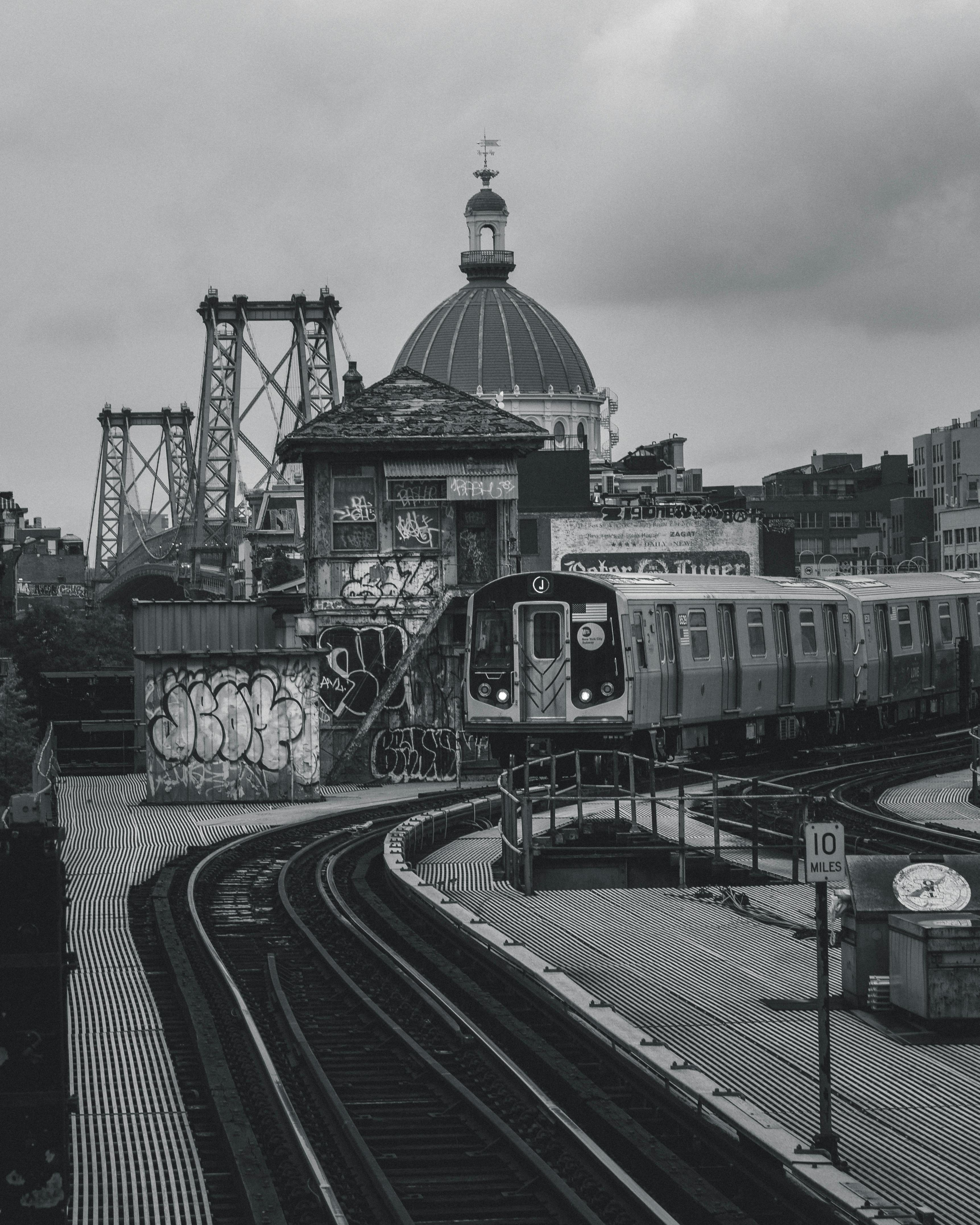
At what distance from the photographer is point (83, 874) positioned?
851 inches

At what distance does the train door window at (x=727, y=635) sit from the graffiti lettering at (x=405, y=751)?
228 inches

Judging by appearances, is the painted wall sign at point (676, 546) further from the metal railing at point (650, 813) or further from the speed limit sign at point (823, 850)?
the speed limit sign at point (823, 850)

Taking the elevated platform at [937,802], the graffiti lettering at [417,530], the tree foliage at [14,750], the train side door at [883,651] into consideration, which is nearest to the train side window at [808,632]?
the train side door at [883,651]

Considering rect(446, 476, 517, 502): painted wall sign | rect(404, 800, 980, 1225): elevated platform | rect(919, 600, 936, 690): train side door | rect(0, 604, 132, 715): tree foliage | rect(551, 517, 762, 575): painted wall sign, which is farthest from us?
rect(0, 604, 132, 715): tree foliage

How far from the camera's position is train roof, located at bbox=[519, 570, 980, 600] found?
29.1 meters

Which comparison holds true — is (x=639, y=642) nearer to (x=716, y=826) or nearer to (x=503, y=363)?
(x=716, y=826)

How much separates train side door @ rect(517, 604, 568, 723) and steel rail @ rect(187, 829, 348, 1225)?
9877 mm

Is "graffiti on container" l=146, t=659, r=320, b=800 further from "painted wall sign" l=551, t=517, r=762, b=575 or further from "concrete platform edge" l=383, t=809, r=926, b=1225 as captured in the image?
"painted wall sign" l=551, t=517, r=762, b=575

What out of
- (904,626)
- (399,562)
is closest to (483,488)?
(399,562)

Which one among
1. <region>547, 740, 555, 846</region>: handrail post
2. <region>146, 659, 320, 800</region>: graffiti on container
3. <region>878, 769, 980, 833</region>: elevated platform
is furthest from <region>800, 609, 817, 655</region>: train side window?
<region>547, 740, 555, 846</region>: handrail post

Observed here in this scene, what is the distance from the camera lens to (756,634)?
32938 mm

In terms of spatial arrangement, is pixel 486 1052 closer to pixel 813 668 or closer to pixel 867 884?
pixel 867 884

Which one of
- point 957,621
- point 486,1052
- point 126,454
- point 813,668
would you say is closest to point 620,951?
point 486,1052

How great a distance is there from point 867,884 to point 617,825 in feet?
28.0
